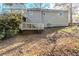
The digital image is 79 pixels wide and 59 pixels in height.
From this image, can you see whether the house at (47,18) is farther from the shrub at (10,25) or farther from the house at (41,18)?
the shrub at (10,25)

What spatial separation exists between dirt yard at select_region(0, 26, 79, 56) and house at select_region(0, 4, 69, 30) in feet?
0.25

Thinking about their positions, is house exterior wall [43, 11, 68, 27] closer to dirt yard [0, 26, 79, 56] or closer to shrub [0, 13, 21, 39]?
dirt yard [0, 26, 79, 56]

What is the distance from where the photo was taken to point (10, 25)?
1926 mm

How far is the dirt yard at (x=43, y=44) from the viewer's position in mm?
1909

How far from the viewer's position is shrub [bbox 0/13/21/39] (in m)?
1.92

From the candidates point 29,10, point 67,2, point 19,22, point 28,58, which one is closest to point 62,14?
point 67,2

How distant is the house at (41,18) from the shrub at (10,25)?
0.21 feet

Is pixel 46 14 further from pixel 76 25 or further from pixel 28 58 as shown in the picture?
pixel 28 58

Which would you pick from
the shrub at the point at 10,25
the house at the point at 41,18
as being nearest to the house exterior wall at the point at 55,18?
the house at the point at 41,18

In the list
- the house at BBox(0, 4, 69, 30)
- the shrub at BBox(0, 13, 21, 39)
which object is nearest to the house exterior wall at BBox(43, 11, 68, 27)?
the house at BBox(0, 4, 69, 30)

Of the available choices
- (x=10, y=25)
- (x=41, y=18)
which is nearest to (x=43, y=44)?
(x=41, y=18)

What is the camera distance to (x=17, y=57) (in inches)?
75.9

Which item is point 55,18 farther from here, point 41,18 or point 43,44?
point 43,44

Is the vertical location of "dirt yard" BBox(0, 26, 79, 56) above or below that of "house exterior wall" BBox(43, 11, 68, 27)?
below
